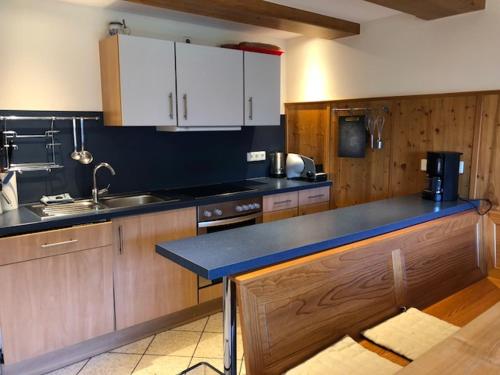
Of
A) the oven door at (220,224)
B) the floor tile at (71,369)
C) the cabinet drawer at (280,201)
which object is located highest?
the cabinet drawer at (280,201)

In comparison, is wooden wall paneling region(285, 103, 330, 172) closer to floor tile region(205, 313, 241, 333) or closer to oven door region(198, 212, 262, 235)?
oven door region(198, 212, 262, 235)

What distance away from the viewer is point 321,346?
71.4 inches

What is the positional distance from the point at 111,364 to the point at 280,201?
1765 millimetres

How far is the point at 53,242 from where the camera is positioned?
2369mm

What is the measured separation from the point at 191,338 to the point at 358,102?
2350mm

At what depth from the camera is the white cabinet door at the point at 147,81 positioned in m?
2.80

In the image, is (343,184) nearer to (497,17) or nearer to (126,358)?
(497,17)

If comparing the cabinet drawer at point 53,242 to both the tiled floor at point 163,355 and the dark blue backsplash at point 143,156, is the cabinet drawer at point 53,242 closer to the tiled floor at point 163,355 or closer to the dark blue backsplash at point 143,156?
the dark blue backsplash at point 143,156

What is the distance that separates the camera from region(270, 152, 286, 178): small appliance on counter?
409 cm

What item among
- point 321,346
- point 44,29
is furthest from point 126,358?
point 44,29

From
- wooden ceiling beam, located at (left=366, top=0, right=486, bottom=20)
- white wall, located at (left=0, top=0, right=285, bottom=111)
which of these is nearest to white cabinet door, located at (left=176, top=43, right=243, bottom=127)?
white wall, located at (left=0, top=0, right=285, bottom=111)

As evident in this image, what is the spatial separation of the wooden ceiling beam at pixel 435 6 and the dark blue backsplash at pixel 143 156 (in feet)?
5.66

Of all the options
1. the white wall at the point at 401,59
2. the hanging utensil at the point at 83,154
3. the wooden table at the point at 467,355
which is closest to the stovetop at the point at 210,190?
the hanging utensil at the point at 83,154

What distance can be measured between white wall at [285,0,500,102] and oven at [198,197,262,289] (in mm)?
1341
